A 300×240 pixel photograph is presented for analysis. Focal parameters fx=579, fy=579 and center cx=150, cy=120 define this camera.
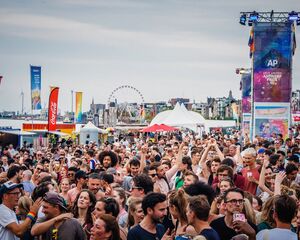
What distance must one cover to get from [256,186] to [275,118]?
62.2ft

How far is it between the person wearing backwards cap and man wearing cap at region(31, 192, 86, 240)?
0.16 meters

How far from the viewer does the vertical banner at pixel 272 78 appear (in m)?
27.8

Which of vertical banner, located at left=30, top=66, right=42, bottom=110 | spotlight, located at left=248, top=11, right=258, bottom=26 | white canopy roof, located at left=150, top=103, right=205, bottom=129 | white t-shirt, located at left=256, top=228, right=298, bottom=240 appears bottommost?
white t-shirt, located at left=256, top=228, right=298, bottom=240

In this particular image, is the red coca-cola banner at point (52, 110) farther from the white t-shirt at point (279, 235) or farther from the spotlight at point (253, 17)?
the white t-shirt at point (279, 235)

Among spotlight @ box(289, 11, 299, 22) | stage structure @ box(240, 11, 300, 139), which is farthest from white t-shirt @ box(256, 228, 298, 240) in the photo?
spotlight @ box(289, 11, 299, 22)

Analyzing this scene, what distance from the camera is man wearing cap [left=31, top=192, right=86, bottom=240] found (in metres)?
5.79

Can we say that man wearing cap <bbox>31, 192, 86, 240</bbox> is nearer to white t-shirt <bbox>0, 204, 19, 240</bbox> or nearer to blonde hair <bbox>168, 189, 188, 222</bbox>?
white t-shirt <bbox>0, 204, 19, 240</bbox>

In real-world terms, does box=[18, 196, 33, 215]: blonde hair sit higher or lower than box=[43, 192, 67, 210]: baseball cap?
lower

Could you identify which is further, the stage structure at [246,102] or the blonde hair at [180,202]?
the stage structure at [246,102]

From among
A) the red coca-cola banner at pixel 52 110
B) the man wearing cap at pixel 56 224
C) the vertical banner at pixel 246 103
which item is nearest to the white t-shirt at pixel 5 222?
the man wearing cap at pixel 56 224

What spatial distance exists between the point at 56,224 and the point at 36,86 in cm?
2844

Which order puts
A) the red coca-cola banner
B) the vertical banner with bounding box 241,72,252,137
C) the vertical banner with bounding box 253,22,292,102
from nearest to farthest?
the vertical banner with bounding box 253,22,292,102
the red coca-cola banner
the vertical banner with bounding box 241,72,252,137

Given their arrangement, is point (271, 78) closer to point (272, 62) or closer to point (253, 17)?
point (272, 62)

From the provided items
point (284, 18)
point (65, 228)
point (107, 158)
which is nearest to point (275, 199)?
point (65, 228)
